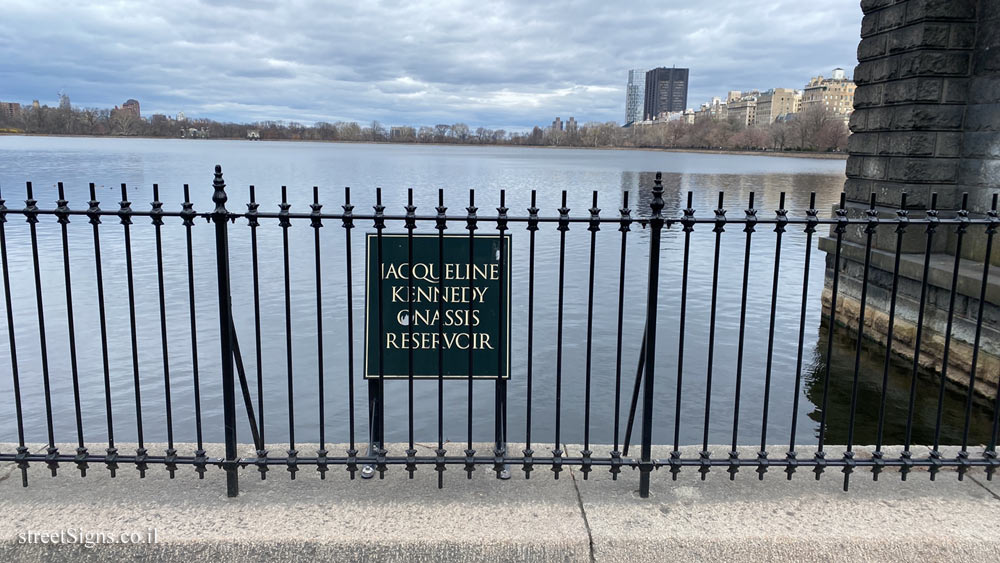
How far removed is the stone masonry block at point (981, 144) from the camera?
1112cm

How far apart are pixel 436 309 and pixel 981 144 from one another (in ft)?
34.4

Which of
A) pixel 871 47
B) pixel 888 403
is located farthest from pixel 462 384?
pixel 871 47

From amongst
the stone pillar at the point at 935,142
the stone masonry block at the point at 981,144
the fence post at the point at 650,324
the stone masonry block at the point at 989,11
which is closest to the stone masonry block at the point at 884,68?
the stone pillar at the point at 935,142

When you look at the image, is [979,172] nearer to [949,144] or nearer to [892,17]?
[949,144]

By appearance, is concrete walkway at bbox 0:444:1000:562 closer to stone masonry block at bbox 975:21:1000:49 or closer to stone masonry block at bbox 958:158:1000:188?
stone masonry block at bbox 958:158:1000:188

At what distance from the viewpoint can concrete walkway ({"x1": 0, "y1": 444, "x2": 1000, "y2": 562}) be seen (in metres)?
3.69

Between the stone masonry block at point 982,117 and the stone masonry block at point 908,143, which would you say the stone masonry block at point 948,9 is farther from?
the stone masonry block at point 908,143

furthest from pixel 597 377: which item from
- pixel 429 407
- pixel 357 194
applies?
pixel 357 194

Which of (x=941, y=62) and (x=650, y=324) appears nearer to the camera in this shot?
(x=650, y=324)

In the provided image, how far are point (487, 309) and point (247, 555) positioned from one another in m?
1.87

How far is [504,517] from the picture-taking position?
394cm

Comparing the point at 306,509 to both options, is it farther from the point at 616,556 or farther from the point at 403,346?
the point at 616,556

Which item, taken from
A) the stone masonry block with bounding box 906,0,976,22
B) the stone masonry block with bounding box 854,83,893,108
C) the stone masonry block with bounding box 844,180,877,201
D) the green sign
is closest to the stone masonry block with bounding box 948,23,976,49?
the stone masonry block with bounding box 906,0,976,22

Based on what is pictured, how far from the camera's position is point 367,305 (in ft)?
14.6
